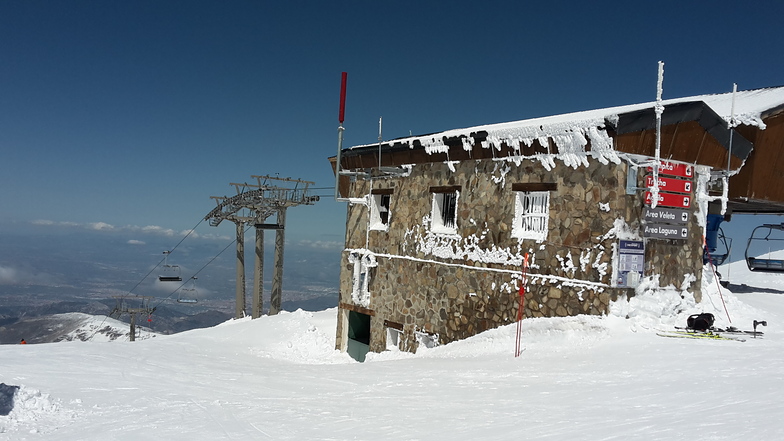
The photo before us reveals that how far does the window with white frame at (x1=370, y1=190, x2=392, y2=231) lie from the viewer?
15500 mm

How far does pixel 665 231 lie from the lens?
392 inches

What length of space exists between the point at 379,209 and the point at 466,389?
909cm

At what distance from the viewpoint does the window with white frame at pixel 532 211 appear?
10766mm

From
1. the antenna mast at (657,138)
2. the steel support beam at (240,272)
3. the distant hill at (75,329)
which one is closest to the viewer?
the antenna mast at (657,138)

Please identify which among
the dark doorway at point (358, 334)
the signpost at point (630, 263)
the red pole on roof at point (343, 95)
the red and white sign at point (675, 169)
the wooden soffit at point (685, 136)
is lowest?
the dark doorway at point (358, 334)

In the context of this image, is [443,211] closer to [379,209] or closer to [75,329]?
[379,209]

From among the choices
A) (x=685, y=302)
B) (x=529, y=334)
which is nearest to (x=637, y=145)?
(x=685, y=302)

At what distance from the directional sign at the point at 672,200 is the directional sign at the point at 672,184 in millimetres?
104

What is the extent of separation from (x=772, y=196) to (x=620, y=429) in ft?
→ 35.8

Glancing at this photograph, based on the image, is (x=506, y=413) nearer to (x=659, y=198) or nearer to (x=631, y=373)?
(x=631, y=373)

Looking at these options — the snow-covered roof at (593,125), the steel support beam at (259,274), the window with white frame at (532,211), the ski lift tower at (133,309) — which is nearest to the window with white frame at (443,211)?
the snow-covered roof at (593,125)

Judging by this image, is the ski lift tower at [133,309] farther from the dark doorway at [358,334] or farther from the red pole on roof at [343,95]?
the red pole on roof at [343,95]

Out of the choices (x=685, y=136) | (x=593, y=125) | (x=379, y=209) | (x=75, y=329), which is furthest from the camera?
(x=75, y=329)

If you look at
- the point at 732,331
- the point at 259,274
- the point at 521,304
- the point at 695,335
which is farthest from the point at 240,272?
the point at 732,331
